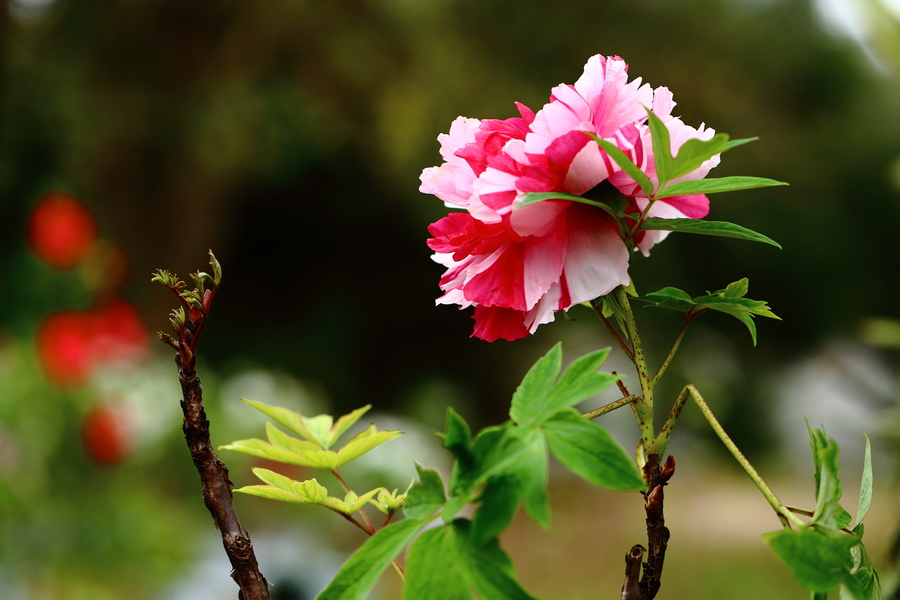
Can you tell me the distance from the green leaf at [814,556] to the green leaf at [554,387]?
0.14 feet

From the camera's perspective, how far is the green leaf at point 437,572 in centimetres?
13

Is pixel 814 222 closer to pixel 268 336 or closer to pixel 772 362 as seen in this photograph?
pixel 772 362

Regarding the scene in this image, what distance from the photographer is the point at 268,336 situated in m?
2.34

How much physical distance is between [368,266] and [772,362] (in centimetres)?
169

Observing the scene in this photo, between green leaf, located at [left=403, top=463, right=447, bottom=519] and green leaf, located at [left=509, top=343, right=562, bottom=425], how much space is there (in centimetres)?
2

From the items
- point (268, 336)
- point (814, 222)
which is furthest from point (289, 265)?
point (814, 222)

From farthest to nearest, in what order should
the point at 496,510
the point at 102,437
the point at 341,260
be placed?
the point at 341,260 → the point at 102,437 → the point at 496,510

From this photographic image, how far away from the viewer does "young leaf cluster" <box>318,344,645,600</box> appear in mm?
129

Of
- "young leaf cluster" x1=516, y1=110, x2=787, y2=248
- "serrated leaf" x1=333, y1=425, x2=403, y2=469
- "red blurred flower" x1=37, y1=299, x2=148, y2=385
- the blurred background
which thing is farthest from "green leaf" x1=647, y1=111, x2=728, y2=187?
"red blurred flower" x1=37, y1=299, x2=148, y2=385

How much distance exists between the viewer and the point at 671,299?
20cm

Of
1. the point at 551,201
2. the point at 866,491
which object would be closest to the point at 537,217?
the point at 551,201

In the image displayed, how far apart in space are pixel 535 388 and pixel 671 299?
7cm

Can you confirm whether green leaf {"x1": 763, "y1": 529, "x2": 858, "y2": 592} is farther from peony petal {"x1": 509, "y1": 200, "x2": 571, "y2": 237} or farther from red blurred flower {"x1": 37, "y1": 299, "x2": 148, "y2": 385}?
red blurred flower {"x1": 37, "y1": 299, "x2": 148, "y2": 385}

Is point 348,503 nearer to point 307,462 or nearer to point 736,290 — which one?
point 307,462
